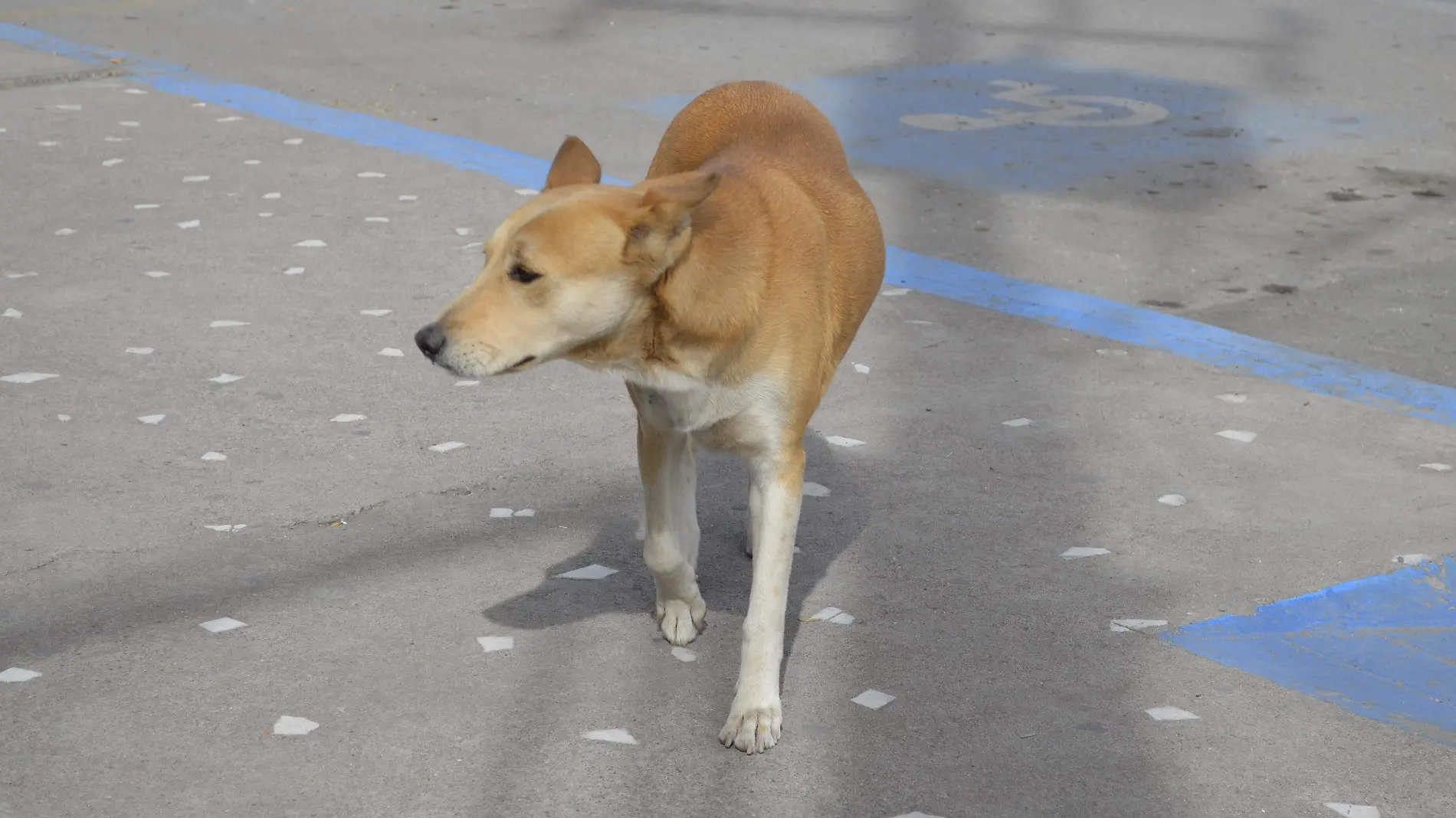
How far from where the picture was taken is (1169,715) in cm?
375

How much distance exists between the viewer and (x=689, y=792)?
343 centimetres

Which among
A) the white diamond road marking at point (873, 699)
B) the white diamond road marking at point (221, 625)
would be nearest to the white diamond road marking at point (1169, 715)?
the white diamond road marking at point (873, 699)

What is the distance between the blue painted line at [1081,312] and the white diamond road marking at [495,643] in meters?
3.27

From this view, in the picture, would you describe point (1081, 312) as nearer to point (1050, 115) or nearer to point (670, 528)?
point (670, 528)

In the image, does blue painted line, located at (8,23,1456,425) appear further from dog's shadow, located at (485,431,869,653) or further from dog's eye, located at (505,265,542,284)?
dog's eye, located at (505,265,542,284)

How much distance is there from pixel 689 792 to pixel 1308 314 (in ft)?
14.3

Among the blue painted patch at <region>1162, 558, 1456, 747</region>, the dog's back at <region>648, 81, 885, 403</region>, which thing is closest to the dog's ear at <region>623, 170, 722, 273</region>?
the dog's back at <region>648, 81, 885, 403</region>

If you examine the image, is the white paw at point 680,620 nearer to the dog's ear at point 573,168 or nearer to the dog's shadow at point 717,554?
the dog's shadow at point 717,554

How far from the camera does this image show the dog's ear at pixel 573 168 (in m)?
3.65

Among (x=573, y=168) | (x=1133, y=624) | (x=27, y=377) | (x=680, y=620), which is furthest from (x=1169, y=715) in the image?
(x=27, y=377)

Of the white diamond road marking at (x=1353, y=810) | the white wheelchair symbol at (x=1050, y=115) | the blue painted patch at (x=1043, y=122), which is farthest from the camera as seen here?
the white wheelchair symbol at (x=1050, y=115)

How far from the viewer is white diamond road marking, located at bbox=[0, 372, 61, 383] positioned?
5668mm

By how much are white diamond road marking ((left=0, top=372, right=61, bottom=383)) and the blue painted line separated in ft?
10.6

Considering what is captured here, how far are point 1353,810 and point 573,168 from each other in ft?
7.22
